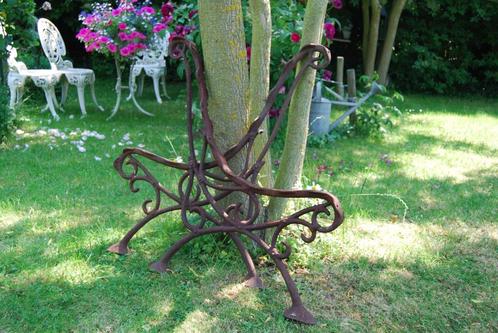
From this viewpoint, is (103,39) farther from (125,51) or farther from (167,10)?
(167,10)

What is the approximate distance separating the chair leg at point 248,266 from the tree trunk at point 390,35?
7.84m

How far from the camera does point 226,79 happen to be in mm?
2578

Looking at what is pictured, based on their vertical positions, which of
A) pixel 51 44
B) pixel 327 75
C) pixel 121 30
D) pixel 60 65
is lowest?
pixel 60 65

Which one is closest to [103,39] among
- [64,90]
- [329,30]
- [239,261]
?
[64,90]

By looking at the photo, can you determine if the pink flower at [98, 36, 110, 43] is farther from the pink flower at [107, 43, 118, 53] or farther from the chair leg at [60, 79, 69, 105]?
the chair leg at [60, 79, 69, 105]

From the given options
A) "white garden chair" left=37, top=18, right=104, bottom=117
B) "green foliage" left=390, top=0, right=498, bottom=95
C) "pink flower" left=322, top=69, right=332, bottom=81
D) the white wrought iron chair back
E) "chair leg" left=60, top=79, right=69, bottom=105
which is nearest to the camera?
"pink flower" left=322, top=69, right=332, bottom=81

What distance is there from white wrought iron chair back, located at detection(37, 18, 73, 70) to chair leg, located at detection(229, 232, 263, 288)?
4977 millimetres

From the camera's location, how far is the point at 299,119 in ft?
8.90

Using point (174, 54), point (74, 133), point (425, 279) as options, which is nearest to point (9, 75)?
point (74, 133)

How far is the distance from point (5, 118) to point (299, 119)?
3.25 metres

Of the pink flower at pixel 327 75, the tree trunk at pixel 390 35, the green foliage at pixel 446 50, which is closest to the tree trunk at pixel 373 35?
the tree trunk at pixel 390 35

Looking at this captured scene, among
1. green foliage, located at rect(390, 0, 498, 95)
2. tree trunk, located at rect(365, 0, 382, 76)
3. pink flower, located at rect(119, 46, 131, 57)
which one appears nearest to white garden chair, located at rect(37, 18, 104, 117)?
pink flower, located at rect(119, 46, 131, 57)

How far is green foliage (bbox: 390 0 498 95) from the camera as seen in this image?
33.2 ft

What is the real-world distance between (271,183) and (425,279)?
95 cm
